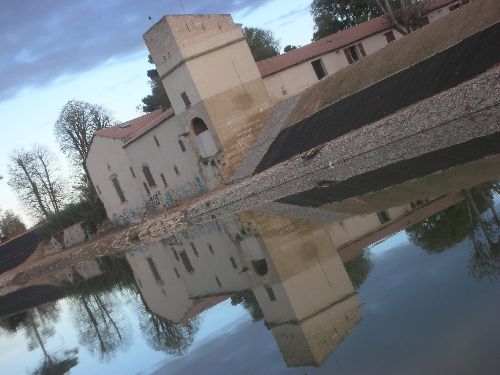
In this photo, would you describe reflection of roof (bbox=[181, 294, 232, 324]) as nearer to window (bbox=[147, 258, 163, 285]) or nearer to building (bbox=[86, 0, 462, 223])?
window (bbox=[147, 258, 163, 285])

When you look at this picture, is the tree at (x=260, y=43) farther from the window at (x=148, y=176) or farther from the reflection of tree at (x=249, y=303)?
the reflection of tree at (x=249, y=303)

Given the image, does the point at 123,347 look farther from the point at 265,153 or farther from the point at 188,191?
the point at 188,191

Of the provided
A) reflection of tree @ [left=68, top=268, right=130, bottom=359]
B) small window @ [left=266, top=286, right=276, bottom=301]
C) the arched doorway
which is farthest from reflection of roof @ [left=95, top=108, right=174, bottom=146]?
small window @ [left=266, top=286, right=276, bottom=301]

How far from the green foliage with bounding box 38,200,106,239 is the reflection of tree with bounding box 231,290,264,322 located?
4692 cm

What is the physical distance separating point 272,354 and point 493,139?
920 centimetres

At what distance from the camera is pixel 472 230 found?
27.3 ft

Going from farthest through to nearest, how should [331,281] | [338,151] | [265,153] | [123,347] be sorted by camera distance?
[265,153] → [338,151] → [123,347] → [331,281]

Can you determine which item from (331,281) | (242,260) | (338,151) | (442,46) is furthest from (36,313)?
(442,46)

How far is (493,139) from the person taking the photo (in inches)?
553

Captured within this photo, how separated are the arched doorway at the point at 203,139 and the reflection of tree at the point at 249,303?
27.2 metres

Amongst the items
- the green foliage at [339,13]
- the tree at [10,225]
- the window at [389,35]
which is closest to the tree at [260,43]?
the green foliage at [339,13]

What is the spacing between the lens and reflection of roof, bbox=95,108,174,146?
142ft

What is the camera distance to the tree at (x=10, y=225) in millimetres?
97500

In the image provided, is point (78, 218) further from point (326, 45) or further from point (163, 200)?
point (326, 45)
